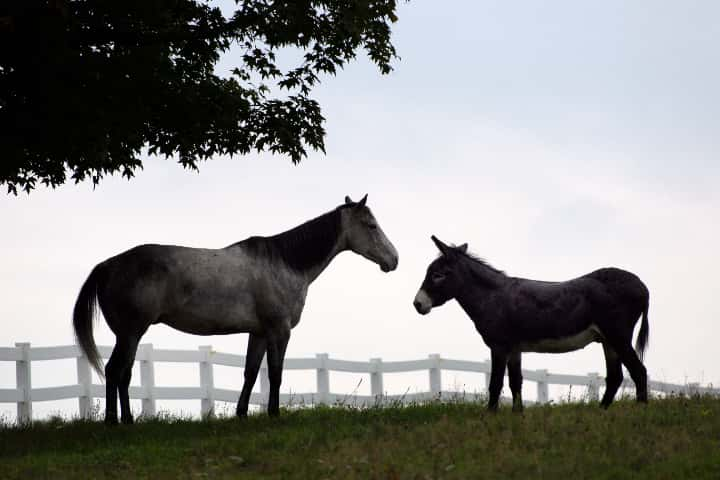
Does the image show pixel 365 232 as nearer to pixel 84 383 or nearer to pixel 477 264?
pixel 477 264

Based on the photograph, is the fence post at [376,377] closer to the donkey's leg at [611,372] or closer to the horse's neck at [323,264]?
the horse's neck at [323,264]

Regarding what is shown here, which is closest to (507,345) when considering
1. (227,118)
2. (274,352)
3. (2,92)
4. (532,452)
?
(532,452)

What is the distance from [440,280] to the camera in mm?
14742

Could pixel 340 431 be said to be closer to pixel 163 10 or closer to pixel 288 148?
pixel 288 148

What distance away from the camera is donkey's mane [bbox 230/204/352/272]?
51.0 feet

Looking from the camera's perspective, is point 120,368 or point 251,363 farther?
point 251,363

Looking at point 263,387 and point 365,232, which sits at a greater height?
point 365,232

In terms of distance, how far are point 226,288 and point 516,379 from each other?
4.09m

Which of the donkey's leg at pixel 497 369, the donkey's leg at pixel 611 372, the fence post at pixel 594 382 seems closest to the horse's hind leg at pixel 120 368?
the donkey's leg at pixel 497 369

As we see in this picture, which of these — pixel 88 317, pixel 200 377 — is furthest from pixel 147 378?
pixel 88 317

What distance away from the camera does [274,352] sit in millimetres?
15047

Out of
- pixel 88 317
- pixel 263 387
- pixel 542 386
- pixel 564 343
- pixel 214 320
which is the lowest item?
pixel 542 386

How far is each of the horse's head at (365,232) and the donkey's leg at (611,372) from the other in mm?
3443

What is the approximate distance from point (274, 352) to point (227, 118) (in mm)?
4548
